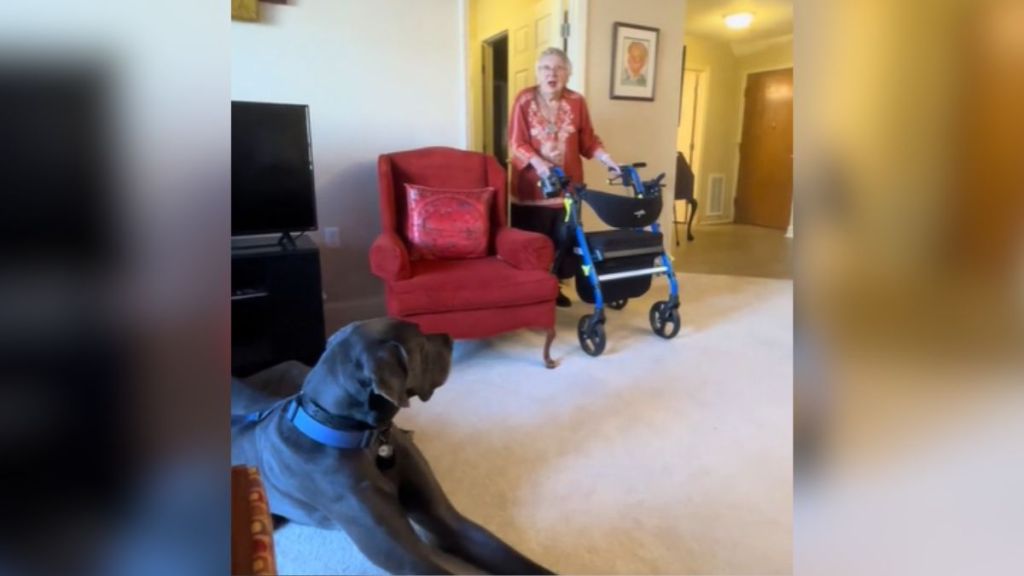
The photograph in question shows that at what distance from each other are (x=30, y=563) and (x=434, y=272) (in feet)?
6.66

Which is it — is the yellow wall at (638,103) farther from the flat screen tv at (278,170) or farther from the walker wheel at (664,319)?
the flat screen tv at (278,170)

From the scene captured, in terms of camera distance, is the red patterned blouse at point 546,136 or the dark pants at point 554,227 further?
the red patterned blouse at point 546,136

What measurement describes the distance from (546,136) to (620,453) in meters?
1.93

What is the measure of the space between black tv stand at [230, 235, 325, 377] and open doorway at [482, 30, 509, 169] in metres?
2.74

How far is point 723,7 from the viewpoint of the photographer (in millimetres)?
3740

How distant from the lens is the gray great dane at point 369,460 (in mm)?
1056

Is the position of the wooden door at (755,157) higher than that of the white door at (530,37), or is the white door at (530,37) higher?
the white door at (530,37)

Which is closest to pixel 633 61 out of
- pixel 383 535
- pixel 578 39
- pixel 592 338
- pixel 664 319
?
pixel 578 39

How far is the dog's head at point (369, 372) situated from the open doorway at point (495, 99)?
12.3 feet

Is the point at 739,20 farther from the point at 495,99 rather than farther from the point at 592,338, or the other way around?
the point at 592,338

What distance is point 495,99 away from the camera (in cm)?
485

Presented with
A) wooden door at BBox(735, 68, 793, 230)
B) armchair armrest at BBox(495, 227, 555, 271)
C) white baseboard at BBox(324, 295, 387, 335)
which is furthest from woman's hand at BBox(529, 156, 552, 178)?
wooden door at BBox(735, 68, 793, 230)

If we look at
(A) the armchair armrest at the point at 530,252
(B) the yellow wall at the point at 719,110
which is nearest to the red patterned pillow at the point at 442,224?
(A) the armchair armrest at the point at 530,252

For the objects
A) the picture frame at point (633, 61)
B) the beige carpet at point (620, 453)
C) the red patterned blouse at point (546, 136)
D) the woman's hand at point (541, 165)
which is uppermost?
the picture frame at point (633, 61)
